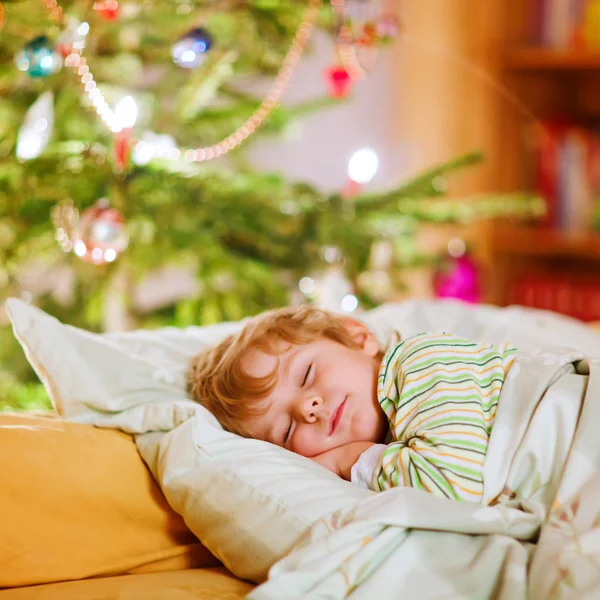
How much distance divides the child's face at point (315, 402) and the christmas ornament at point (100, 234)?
38 centimetres

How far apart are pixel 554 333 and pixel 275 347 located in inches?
21.4

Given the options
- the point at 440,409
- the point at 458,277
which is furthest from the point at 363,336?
the point at 458,277

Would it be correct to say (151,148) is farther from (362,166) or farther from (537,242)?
(537,242)

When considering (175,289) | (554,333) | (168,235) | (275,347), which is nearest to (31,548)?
(275,347)

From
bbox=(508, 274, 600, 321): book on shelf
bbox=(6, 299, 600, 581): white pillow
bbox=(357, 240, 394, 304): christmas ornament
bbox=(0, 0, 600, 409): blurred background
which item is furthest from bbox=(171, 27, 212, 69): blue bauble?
bbox=(508, 274, 600, 321): book on shelf

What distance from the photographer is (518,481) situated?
897 mm

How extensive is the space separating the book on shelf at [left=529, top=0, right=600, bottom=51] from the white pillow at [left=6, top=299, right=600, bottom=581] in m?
1.57

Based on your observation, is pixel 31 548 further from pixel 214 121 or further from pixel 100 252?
pixel 214 121

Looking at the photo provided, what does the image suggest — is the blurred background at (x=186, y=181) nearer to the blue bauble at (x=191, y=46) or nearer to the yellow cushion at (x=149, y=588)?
the blue bauble at (x=191, y=46)

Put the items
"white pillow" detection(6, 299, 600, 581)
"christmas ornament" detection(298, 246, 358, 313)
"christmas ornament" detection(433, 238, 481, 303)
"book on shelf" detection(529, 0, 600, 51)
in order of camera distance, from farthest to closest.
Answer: "book on shelf" detection(529, 0, 600, 51)
"christmas ornament" detection(433, 238, 481, 303)
"christmas ornament" detection(298, 246, 358, 313)
"white pillow" detection(6, 299, 600, 581)

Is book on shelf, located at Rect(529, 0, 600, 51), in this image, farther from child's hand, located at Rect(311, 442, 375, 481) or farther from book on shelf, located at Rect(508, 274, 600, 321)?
child's hand, located at Rect(311, 442, 375, 481)

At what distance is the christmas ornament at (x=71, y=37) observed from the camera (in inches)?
50.8

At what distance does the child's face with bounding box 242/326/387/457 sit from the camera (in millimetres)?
1012

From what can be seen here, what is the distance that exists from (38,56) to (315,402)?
68 cm
